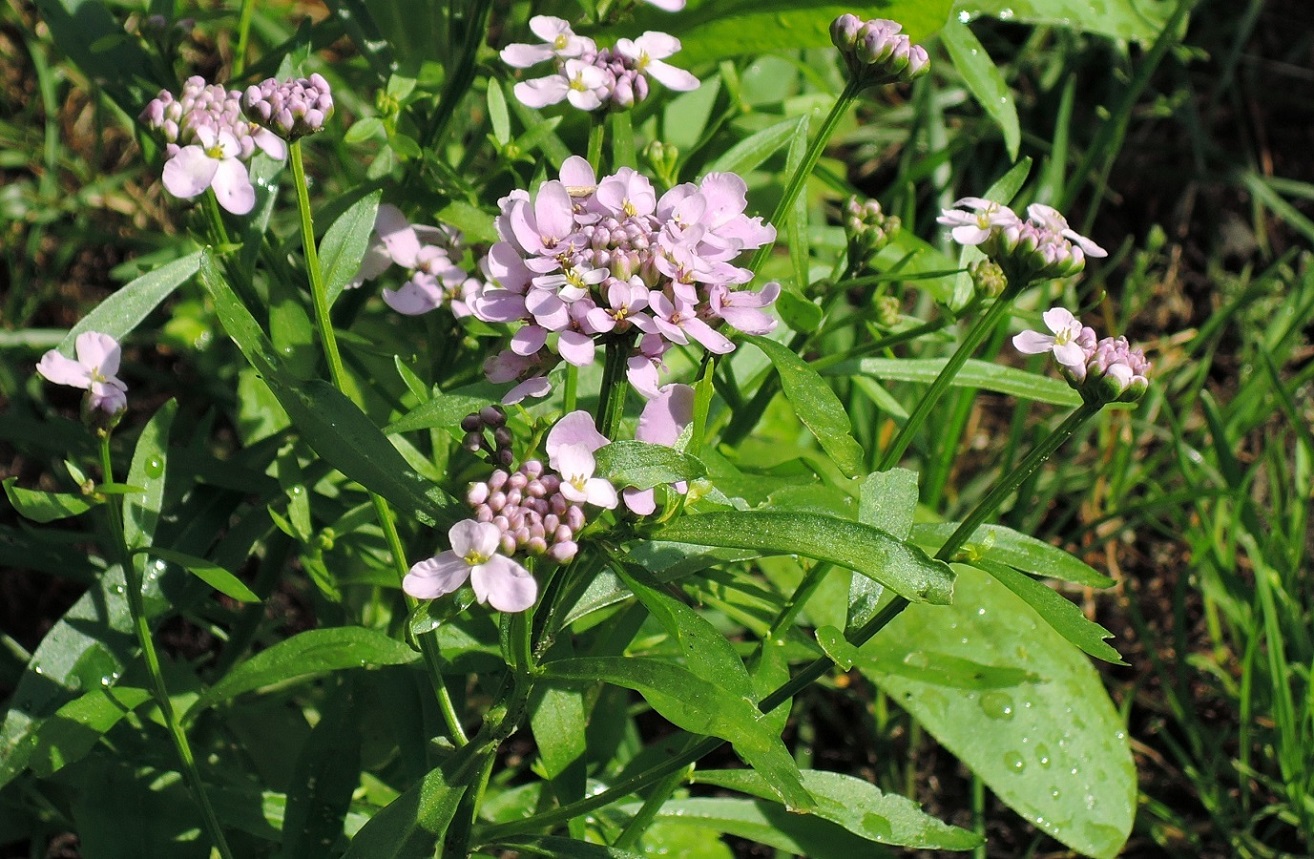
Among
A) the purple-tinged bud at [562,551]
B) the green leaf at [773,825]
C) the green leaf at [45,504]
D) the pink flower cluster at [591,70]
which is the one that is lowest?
the green leaf at [773,825]

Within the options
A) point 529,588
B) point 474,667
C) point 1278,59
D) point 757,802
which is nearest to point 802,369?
point 529,588

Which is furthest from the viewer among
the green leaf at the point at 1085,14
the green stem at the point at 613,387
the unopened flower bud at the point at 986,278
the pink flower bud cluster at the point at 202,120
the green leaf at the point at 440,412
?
the green leaf at the point at 1085,14

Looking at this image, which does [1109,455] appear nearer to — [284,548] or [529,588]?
[284,548]

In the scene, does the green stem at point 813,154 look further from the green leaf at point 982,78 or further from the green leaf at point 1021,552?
the green leaf at point 982,78

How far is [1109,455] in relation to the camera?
299cm

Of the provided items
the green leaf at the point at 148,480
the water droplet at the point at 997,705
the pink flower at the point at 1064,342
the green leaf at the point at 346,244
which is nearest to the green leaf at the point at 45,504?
the green leaf at the point at 148,480

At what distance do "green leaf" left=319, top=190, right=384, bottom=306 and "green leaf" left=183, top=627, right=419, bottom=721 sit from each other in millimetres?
408

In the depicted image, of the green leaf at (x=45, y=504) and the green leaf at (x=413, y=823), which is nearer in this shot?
the green leaf at (x=413, y=823)

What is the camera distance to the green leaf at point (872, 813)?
62.8 inches

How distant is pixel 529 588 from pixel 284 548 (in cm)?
93

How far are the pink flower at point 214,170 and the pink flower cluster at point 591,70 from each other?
0.35 meters

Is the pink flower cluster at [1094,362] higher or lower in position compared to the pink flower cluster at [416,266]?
higher

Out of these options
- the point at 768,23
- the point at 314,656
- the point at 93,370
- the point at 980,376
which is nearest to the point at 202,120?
the point at 93,370

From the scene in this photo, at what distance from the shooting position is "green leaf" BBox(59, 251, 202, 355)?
167cm
